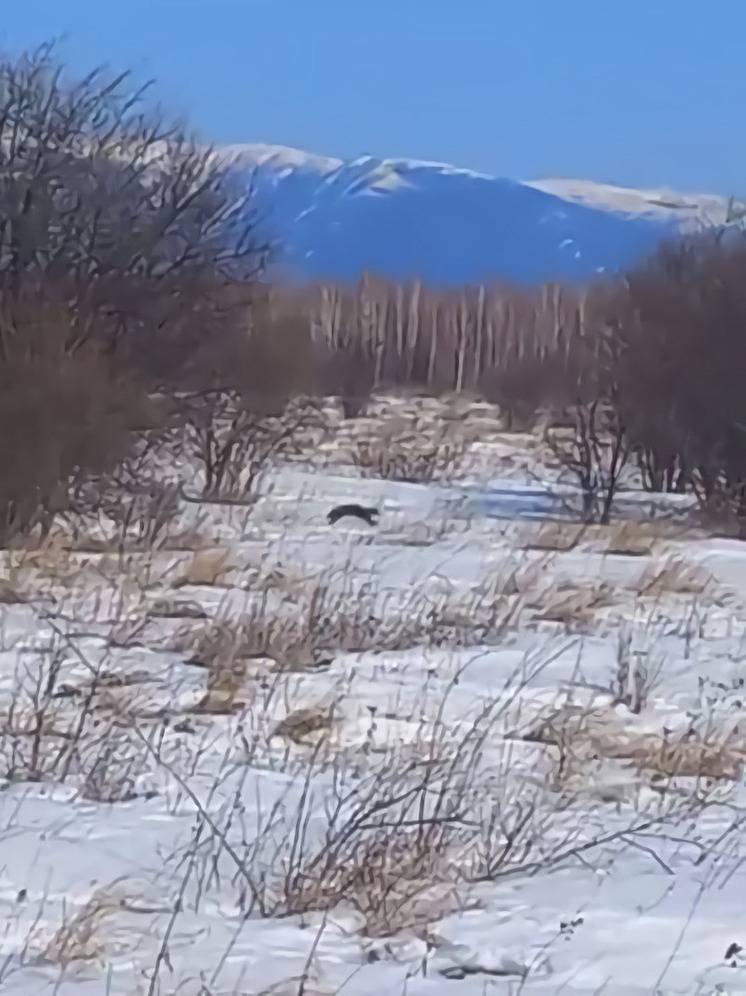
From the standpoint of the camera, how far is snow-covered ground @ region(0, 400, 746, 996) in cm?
340

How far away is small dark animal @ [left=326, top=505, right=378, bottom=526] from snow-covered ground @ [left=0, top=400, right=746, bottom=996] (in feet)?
13.2

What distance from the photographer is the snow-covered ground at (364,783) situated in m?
3.40

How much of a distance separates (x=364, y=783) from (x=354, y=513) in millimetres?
9376

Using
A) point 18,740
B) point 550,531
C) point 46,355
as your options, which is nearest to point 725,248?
point 550,531

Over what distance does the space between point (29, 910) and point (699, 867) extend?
1762 mm

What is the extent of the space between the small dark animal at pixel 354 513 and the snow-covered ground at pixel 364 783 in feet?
13.2

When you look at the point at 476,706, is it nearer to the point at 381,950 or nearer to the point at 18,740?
the point at 18,740

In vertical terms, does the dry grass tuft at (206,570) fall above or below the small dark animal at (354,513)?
above

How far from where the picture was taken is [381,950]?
344 centimetres

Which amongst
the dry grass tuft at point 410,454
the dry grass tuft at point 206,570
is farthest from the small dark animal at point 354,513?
the dry grass tuft at point 410,454

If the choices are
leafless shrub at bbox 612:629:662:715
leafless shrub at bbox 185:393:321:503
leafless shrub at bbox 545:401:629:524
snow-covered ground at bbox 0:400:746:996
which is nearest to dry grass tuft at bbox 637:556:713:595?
snow-covered ground at bbox 0:400:746:996

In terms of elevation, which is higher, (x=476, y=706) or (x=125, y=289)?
(x=125, y=289)

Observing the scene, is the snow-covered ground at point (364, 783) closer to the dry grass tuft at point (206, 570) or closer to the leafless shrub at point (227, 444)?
the dry grass tuft at point (206, 570)

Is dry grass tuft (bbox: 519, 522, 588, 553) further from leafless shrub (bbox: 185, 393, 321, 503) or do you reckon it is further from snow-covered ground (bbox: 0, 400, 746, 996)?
leafless shrub (bbox: 185, 393, 321, 503)
